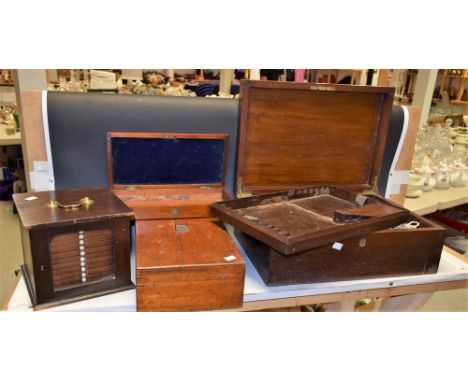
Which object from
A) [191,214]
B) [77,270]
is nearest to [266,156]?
[191,214]

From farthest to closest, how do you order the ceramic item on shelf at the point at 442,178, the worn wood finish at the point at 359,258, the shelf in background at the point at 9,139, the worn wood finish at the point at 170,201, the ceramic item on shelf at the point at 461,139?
1. the ceramic item on shelf at the point at 461,139
2. the shelf in background at the point at 9,139
3. the ceramic item on shelf at the point at 442,178
4. the worn wood finish at the point at 170,201
5. the worn wood finish at the point at 359,258

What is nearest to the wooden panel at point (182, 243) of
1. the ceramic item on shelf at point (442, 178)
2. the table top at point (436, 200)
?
the table top at point (436, 200)

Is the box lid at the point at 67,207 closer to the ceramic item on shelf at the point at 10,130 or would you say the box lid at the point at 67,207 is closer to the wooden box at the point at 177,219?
the wooden box at the point at 177,219

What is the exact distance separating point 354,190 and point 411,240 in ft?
1.18

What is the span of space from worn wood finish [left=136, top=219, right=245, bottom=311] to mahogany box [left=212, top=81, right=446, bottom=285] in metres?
0.10

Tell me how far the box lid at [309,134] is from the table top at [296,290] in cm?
35

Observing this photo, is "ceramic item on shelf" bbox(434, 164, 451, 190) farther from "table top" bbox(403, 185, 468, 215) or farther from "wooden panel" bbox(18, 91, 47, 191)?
"wooden panel" bbox(18, 91, 47, 191)

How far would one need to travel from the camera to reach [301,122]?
1339 millimetres

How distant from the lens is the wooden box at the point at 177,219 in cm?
91

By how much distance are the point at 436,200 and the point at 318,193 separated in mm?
972

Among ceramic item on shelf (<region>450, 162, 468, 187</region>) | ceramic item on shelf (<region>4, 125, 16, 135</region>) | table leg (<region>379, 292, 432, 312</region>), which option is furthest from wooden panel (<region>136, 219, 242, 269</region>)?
ceramic item on shelf (<region>4, 125, 16, 135</region>)

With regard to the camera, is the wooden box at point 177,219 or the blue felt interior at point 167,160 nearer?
the wooden box at point 177,219

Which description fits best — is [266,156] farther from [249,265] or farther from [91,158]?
[91,158]

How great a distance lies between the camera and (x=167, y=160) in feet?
4.22
